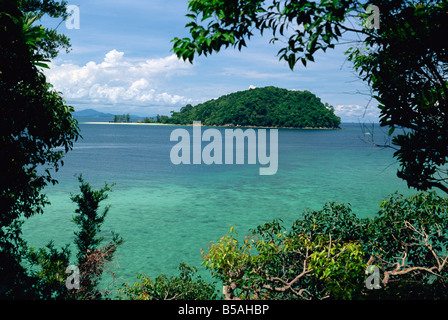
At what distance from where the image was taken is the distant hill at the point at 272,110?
7109 inches

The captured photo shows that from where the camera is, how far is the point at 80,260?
11.6 meters

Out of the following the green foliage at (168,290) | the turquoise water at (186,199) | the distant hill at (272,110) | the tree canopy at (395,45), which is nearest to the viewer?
the tree canopy at (395,45)

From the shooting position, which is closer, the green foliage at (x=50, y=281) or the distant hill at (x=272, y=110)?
the green foliage at (x=50, y=281)

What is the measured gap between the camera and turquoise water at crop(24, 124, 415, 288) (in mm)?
23281

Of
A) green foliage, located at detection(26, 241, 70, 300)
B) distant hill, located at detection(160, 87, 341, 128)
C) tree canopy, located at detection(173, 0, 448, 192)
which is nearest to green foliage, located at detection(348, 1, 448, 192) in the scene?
tree canopy, located at detection(173, 0, 448, 192)

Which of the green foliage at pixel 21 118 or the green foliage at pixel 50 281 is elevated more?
the green foliage at pixel 21 118

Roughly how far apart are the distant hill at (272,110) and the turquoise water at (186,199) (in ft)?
395

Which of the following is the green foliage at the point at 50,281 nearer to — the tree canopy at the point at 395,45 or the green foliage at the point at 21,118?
the green foliage at the point at 21,118

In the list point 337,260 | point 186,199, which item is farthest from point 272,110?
point 337,260

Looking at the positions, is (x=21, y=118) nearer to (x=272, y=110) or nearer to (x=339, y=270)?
(x=339, y=270)

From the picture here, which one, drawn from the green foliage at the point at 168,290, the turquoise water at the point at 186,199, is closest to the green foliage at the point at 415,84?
the turquoise water at the point at 186,199

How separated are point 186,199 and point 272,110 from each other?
153 metres

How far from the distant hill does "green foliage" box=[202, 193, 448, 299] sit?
555 ft
